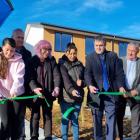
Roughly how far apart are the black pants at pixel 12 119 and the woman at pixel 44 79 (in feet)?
1.93

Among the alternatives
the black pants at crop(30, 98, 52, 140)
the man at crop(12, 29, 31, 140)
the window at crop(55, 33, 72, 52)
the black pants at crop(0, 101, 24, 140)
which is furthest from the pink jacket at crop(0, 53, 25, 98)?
the window at crop(55, 33, 72, 52)

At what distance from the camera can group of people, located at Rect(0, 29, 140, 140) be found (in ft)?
22.8

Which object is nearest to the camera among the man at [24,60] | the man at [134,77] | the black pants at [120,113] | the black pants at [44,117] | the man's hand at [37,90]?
the man at [24,60]

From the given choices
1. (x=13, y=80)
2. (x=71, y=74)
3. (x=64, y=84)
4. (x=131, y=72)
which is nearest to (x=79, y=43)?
(x=131, y=72)

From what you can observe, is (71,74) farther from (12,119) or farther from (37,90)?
(12,119)

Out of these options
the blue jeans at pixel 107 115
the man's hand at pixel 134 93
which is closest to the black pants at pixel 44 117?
the blue jeans at pixel 107 115

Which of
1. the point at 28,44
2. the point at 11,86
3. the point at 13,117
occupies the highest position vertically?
the point at 28,44

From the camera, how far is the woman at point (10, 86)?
687 cm

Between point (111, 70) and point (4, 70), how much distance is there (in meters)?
1.98

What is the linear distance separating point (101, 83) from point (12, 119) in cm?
172

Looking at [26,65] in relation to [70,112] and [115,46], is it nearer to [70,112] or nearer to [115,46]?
[70,112]

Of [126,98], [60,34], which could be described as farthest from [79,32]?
[126,98]

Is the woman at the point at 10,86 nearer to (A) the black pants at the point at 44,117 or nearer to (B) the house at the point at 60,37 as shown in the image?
(A) the black pants at the point at 44,117

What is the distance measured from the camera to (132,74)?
Result: 805cm
